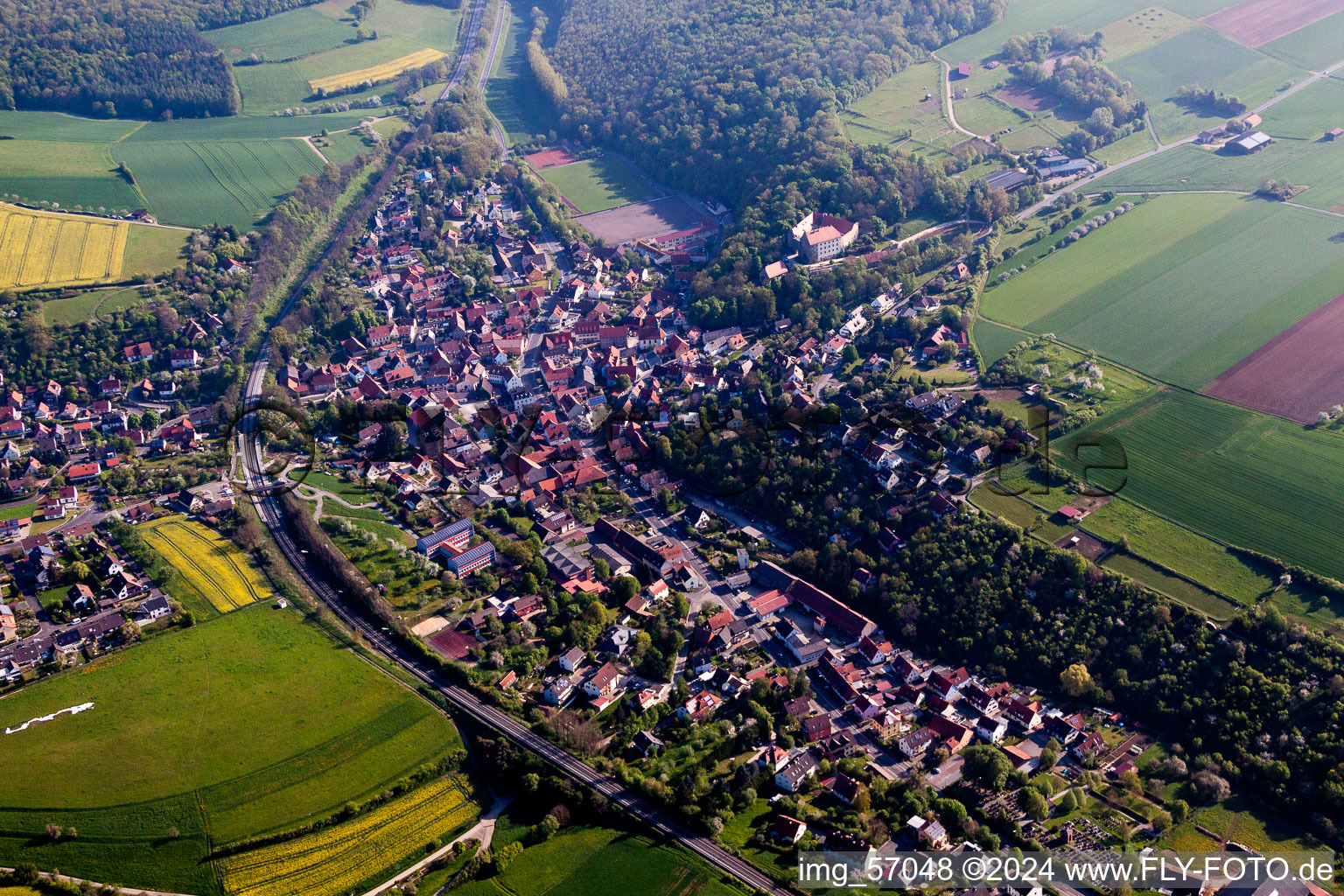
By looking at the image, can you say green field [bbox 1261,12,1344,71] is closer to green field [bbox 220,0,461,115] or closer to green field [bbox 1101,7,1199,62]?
green field [bbox 1101,7,1199,62]

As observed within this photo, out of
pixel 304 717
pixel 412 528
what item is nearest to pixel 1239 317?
pixel 412 528

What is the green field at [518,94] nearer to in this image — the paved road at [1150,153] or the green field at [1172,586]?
the paved road at [1150,153]

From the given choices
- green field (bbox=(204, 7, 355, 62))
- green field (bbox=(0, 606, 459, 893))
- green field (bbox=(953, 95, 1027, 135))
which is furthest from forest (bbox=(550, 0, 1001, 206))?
green field (bbox=(0, 606, 459, 893))

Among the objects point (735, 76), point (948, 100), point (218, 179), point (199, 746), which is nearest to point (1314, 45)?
point (948, 100)

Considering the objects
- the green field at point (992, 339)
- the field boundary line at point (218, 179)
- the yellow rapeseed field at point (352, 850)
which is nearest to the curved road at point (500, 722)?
the yellow rapeseed field at point (352, 850)

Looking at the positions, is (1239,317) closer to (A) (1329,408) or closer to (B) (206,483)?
(A) (1329,408)

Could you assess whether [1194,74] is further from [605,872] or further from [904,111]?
[605,872]
